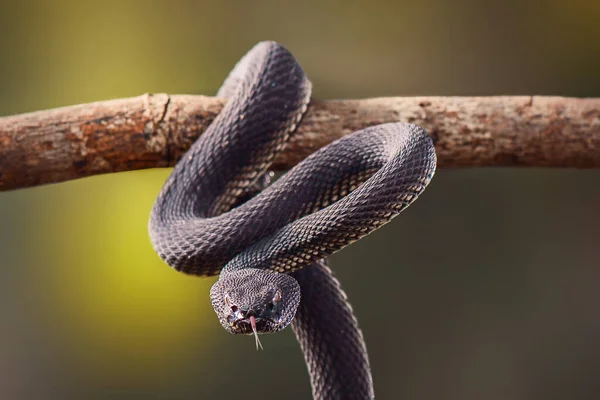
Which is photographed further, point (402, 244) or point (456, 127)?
point (402, 244)

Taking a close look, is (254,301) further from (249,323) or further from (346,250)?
(346,250)

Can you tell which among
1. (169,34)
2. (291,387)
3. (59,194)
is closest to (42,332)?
(59,194)

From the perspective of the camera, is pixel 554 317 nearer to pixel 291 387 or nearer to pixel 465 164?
pixel 291 387

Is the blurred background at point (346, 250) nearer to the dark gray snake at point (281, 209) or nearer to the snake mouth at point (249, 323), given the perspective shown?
the dark gray snake at point (281, 209)

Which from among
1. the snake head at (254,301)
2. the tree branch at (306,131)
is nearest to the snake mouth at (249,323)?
the snake head at (254,301)

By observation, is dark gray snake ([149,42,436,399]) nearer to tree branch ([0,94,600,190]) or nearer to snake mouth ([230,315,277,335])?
snake mouth ([230,315,277,335])

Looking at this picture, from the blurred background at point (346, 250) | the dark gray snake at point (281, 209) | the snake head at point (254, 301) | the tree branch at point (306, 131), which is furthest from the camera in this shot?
the blurred background at point (346, 250)
